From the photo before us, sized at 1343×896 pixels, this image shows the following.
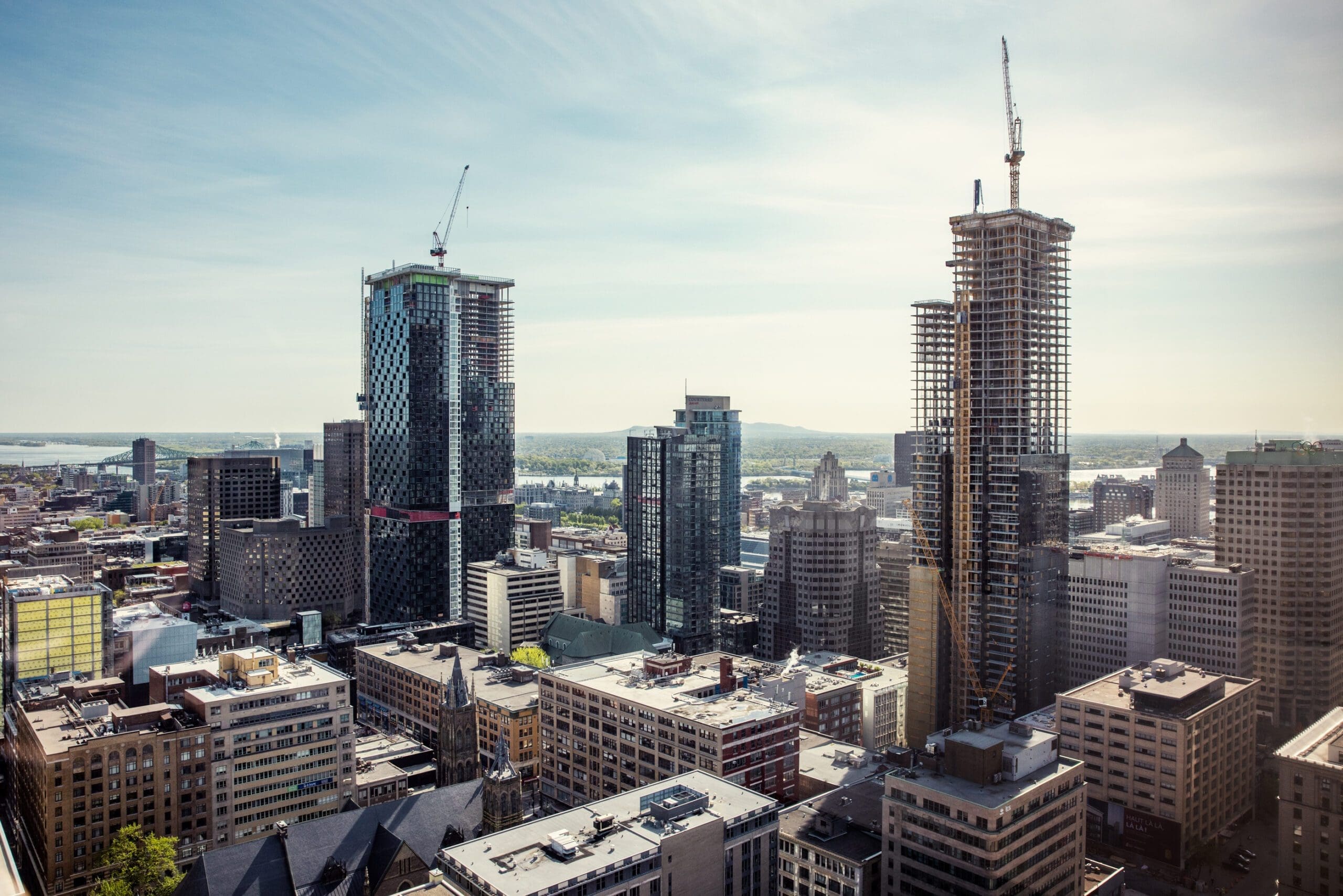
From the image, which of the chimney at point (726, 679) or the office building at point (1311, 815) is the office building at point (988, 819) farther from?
the chimney at point (726, 679)

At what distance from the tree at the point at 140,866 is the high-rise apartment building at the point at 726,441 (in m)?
56.3

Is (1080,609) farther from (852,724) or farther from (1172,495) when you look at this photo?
(1172,495)

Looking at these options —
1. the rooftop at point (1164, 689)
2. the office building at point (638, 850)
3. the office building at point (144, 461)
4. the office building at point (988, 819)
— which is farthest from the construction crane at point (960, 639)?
the office building at point (144, 461)

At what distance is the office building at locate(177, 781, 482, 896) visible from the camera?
29.5 metres

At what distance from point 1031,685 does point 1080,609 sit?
24.7 feet

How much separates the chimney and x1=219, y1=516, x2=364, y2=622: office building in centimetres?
5408

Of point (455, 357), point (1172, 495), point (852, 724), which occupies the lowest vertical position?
point (852, 724)

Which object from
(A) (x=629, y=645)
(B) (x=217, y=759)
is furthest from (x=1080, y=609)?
(B) (x=217, y=759)

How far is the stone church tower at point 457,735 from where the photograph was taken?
39219 mm

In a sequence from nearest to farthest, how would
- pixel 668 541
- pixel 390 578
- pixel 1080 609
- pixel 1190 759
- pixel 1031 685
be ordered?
1. pixel 1190 759
2. pixel 1031 685
3. pixel 1080 609
4. pixel 668 541
5. pixel 390 578

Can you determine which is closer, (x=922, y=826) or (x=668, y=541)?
(x=922, y=826)

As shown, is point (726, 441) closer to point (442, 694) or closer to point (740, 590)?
point (740, 590)

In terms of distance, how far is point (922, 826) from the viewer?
95.5 feet

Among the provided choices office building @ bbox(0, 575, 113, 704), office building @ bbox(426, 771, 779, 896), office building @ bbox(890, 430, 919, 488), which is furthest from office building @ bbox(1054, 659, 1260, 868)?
office building @ bbox(890, 430, 919, 488)
